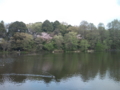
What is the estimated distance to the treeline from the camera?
39688 mm

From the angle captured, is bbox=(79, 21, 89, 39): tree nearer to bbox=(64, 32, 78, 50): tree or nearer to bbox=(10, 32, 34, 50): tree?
bbox=(64, 32, 78, 50): tree

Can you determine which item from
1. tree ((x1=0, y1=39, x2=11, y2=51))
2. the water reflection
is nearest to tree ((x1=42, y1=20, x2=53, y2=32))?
tree ((x1=0, y1=39, x2=11, y2=51))

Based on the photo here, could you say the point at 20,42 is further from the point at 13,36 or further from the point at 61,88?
the point at 61,88

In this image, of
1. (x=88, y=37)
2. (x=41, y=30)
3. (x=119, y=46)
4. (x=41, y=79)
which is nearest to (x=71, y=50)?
(x=88, y=37)

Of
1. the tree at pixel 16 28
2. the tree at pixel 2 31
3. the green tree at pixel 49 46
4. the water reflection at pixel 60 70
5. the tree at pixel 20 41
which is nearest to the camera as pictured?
the water reflection at pixel 60 70

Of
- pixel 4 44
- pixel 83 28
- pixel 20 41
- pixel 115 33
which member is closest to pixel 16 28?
pixel 20 41

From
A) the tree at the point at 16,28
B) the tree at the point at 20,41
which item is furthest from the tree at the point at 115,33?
the tree at the point at 16,28

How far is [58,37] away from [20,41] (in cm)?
1107

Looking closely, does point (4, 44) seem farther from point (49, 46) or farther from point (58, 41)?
point (58, 41)

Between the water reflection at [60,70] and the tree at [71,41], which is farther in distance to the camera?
the tree at [71,41]

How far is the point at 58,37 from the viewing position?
42875mm

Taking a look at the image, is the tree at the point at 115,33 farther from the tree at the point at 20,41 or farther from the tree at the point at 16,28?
the tree at the point at 16,28

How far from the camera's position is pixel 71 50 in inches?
1732

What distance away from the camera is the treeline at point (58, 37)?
130 ft
